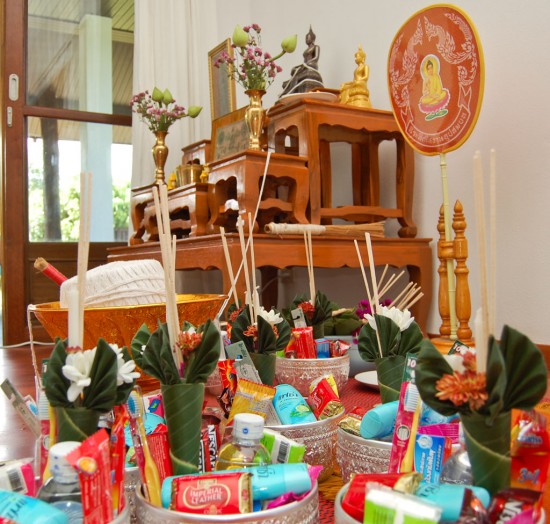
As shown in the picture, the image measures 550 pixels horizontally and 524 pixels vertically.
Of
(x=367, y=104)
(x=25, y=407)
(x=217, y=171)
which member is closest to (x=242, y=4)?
(x=367, y=104)

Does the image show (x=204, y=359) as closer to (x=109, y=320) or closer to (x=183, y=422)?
(x=183, y=422)

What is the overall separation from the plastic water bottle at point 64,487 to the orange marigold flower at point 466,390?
222 mm

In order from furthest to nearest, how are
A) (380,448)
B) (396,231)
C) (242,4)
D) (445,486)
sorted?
(242,4) → (396,231) → (380,448) → (445,486)

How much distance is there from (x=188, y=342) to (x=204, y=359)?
0.02 meters

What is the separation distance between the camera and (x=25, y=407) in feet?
1.69

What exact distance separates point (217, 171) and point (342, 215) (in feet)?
1.50

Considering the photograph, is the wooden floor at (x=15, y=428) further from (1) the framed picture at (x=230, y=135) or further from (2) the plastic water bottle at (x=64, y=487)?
(1) the framed picture at (x=230, y=135)

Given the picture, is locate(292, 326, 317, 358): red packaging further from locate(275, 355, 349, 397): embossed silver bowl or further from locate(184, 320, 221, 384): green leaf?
locate(184, 320, 221, 384): green leaf

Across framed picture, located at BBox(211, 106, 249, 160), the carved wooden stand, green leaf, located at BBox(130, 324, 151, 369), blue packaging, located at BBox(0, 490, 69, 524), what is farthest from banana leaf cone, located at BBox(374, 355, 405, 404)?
framed picture, located at BBox(211, 106, 249, 160)

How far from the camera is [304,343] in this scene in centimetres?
87

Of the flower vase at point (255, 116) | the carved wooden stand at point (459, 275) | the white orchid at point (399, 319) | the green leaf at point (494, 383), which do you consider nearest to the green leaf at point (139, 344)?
the white orchid at point (399, 319)

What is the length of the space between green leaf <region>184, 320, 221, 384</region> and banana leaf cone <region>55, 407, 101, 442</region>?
0.28ft

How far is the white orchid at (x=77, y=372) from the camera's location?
1.15ft

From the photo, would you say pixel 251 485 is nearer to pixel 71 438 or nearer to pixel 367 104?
pixel 71 438
